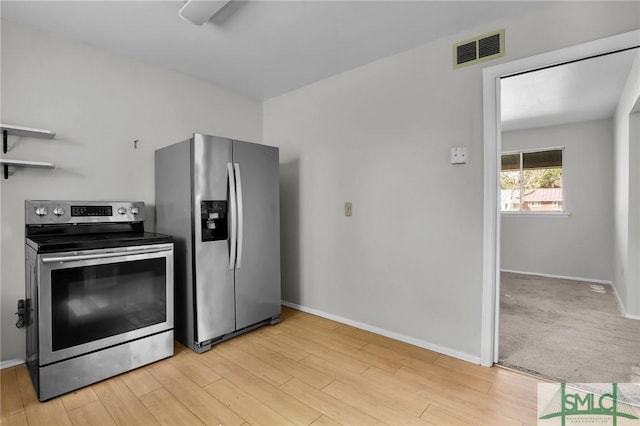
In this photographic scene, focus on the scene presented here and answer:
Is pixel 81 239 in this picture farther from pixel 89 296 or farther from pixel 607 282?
pixel 607 282

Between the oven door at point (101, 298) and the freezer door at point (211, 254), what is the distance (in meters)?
0.21

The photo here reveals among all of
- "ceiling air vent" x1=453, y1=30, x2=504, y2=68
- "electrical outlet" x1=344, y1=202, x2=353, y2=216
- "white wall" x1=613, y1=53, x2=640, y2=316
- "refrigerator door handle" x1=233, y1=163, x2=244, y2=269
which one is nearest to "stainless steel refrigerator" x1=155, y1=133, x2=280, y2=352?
"refrigerator door handle" x1=233, y1=163, x2=244, y2=269

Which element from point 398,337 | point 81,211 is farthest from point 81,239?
point 398,337

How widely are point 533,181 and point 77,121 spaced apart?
6277 mm

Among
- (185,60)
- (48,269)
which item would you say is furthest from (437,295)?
(185,60)

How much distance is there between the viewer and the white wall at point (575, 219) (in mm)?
4461

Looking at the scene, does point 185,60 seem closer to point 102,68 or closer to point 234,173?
point 102,68

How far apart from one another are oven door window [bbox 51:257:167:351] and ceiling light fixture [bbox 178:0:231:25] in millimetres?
1657

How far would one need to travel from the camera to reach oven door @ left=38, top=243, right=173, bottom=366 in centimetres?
174

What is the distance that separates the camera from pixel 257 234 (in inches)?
108

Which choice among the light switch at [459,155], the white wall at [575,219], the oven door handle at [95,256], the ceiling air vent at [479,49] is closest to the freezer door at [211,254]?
the oven door handle at [95,256]

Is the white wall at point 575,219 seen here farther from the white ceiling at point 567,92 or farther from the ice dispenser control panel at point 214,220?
the ice dispenser control panel at point 214,220

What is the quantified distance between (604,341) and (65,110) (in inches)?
187

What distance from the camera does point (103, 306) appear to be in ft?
6.39
